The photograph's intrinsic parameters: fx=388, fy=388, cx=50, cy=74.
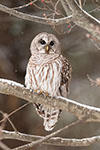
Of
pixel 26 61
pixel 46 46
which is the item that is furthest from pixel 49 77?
pixel 26 61

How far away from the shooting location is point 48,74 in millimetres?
5484

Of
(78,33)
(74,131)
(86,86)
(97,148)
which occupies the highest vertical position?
(78,33)

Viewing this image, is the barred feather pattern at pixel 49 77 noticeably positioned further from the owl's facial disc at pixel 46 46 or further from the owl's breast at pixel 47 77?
the owl's facial disc at pixel 46 46

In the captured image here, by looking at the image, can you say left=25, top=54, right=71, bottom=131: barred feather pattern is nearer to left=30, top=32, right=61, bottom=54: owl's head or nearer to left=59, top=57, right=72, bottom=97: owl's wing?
left=59, top=57, right=72, bottom=97: owl's wing

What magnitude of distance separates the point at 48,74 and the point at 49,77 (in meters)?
0.05

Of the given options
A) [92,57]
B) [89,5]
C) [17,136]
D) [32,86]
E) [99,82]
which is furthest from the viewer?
[92,57]

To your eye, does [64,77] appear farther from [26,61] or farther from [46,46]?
[26,61]

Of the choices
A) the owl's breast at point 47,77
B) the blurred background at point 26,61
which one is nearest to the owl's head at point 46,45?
the owl's breast at point 47,77

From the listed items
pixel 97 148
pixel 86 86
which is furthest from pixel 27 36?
pixel 97 148

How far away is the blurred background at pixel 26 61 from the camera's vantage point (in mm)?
9727

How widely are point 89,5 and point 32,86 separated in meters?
4.04

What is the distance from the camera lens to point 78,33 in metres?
10.1

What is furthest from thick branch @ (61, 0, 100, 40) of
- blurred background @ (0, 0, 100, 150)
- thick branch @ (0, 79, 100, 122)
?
blurred background @ (0, 0, 100, 150)

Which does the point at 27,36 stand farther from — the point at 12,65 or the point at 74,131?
the point at 74,131
